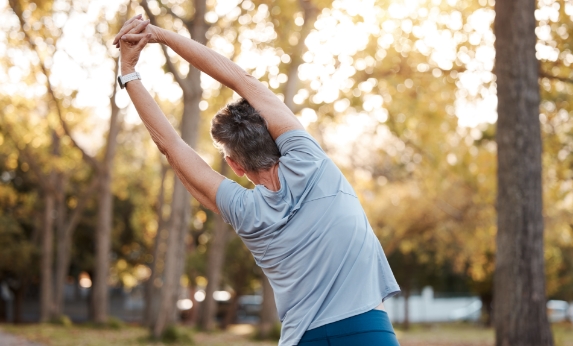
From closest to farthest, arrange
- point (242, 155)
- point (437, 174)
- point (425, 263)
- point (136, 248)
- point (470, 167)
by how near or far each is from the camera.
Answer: point (242, 155) < point (470, 167) < point (437, 174) < point (425, 263) < point (136, 248)

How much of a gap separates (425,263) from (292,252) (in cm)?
3046

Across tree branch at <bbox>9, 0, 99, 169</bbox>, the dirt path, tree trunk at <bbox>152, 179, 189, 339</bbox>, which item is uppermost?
tree branch at <bbox>9, 0, 99, 169</bbox>

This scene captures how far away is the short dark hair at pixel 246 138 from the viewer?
2.03 m

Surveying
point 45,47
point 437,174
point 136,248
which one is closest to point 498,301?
point 437,174

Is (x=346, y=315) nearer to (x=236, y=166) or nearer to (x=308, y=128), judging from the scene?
(x=236, y=166)

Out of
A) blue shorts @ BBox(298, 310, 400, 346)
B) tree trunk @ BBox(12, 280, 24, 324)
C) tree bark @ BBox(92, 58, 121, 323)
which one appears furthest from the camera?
tree trunk @ BBox(12, 280, 24, 324)

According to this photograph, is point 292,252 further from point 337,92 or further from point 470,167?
point 470,167

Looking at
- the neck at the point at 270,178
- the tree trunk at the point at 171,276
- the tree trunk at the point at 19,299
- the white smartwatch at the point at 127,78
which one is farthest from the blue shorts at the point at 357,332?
the tree trunk at the point at 19,299

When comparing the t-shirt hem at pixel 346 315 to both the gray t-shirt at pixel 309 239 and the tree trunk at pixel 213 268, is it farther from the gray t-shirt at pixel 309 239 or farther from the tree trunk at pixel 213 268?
the tree trunk at pixel 213 268

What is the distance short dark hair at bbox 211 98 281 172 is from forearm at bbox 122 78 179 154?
0.54 ft

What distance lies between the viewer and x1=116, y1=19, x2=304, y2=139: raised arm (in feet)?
6.66

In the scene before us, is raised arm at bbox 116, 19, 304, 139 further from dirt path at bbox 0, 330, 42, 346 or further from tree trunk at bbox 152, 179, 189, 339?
dirt path at bbox 0, 330, 42, 346

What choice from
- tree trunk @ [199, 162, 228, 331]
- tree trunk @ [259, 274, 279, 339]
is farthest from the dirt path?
tree trunk @ [199, 162, 228, 331]

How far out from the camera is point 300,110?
1373 centimetres
